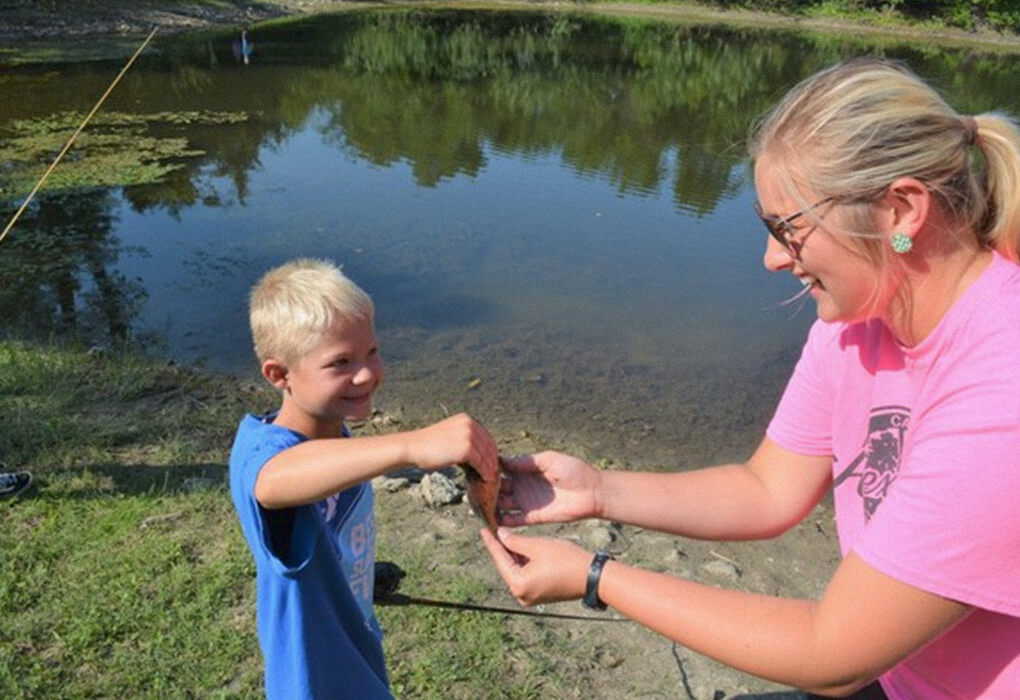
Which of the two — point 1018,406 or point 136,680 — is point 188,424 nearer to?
point 136,680

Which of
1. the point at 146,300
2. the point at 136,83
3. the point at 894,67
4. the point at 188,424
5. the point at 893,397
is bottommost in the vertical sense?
the point at 136,83

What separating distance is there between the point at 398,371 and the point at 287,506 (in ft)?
14.6

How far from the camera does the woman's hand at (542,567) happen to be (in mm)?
1702

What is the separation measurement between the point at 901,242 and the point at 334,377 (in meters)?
1.23

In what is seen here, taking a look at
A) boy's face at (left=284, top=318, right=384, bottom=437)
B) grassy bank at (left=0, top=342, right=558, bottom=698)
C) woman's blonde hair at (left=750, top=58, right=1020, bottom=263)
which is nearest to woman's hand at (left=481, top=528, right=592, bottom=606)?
boy's face at (left=284, top=318, right=384, bottom=437)

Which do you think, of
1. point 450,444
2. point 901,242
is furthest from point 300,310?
point 901,242

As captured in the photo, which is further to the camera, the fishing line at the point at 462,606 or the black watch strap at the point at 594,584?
the fishing line at the point at 462,606

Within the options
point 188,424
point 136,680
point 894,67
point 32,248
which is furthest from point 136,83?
point 894,67

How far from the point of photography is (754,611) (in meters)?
1.50

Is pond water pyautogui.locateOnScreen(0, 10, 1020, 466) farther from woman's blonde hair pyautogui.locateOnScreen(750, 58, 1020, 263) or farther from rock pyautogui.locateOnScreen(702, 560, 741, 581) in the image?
rock pyautogui.locateOnScreen(702, 560, 741, 581)

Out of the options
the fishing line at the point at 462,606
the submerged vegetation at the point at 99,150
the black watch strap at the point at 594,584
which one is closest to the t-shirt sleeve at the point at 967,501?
the black watch strap at the point at 594,584

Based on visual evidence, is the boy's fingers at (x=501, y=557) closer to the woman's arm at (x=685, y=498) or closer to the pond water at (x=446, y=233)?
the woman's arm at (x=685, y=498)

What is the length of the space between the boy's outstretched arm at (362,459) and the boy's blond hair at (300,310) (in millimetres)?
289

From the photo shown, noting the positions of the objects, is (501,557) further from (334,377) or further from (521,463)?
(334,377)
